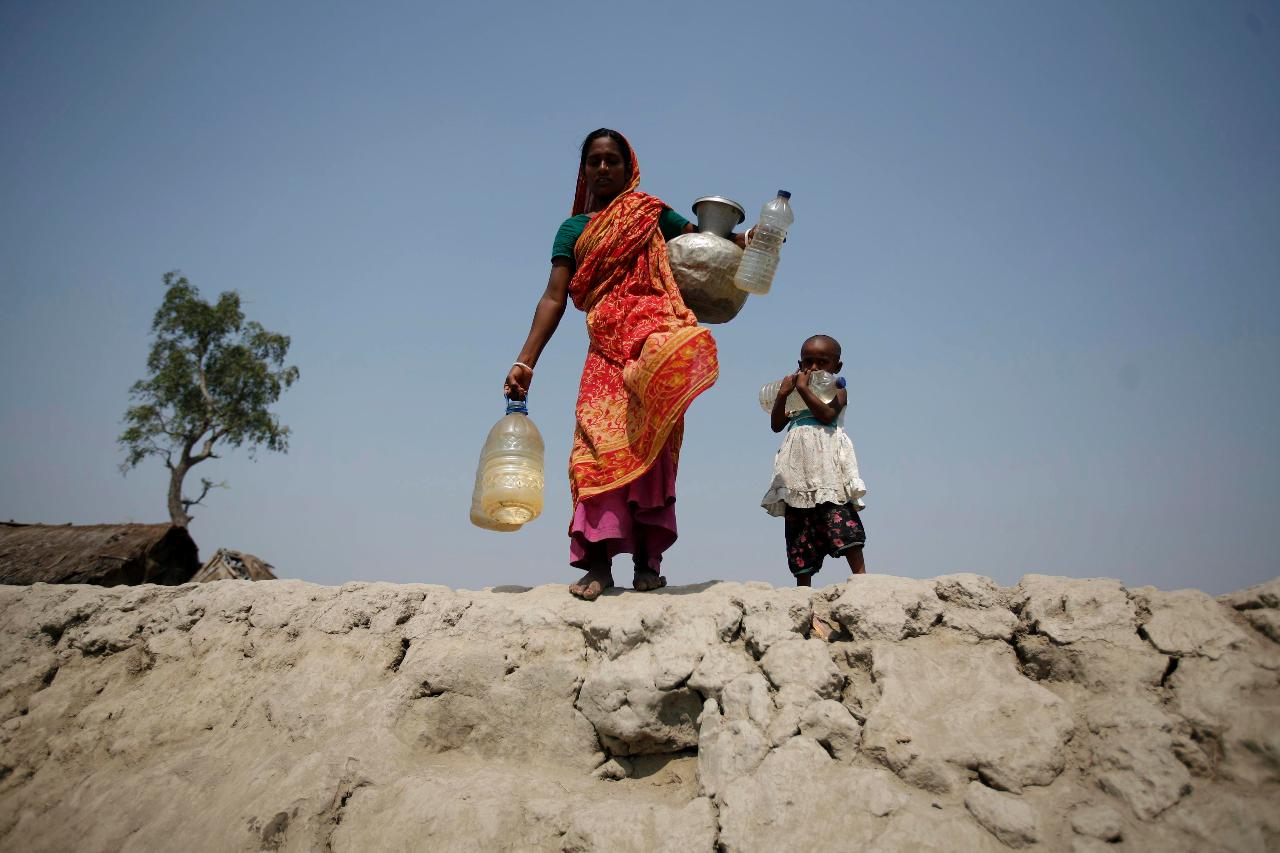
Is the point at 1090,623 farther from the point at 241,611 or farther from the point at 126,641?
the point at 126,641

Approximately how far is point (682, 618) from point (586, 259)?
1.69 metres

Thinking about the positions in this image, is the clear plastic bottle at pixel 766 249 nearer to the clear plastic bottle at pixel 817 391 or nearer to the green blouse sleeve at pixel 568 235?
the clear plastic bottle at pixel 817 391

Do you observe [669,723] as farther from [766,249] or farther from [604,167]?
[604,167]

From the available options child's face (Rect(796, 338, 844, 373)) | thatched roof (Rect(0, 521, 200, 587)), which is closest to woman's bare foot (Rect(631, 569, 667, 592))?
child's face (Rect(796, 338, 844, 373))

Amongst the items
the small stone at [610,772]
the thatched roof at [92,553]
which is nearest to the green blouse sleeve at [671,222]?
the small stone at [610,772]

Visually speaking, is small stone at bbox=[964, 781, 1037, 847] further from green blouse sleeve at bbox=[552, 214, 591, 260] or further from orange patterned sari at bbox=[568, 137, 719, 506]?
green blouse sleeve at bbox=[552, 214, 591, 260]

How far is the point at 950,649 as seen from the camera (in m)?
2.55

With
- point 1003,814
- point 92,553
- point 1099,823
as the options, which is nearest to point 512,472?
point 1003,814

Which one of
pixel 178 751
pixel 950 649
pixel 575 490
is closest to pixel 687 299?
pixel 575 490

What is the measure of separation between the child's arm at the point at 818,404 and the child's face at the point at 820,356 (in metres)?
0.09

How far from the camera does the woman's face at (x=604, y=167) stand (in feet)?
12.0

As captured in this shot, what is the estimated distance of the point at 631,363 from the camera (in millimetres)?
3191

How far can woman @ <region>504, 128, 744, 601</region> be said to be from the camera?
312 cm

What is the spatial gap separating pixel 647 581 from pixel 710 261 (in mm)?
1459
